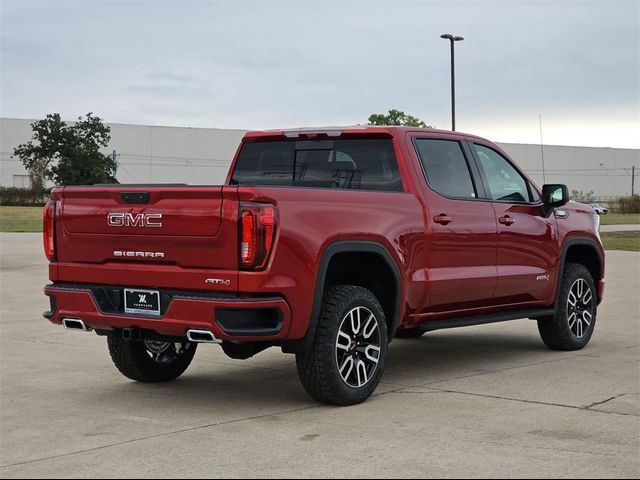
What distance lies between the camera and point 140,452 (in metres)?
5.76

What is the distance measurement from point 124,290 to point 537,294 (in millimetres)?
3903

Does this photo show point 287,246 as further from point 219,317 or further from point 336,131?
point 336,131

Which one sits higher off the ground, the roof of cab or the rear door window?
the roof of cab

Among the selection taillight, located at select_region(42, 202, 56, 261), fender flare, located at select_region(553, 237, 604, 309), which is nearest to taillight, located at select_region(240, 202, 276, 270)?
taillight, located at select_region(42, 202, 56, 261)

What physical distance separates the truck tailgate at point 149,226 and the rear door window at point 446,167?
220 cm

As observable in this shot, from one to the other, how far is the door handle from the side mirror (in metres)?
1.58

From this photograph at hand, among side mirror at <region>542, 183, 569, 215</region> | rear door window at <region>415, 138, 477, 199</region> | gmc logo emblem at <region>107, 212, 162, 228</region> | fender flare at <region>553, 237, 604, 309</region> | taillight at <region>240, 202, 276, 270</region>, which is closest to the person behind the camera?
taillight at <region>240, 202, 276, 270</region>

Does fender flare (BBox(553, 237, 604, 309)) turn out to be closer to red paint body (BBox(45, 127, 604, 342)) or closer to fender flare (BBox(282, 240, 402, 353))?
red paint body (BBox(45, 127, 604, 342))

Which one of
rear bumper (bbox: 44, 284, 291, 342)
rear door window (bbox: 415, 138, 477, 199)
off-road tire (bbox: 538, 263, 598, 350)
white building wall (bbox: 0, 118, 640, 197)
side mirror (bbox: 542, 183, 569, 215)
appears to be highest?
white building wall (bbox: 0, 118, 640, 197)

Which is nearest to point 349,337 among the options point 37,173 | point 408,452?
point 408,452

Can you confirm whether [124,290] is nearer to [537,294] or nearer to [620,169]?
[537,294]

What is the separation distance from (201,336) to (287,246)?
0.78m

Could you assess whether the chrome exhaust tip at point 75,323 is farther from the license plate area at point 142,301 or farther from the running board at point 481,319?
the running board at point 481,319

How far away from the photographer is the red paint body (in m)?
6.63
